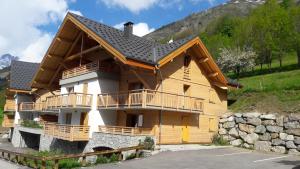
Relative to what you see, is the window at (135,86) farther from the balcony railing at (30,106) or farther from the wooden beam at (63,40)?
the balcony railing at (30,106)

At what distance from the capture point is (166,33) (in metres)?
195

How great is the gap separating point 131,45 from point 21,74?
26.9m

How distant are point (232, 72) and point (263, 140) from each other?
32474mm

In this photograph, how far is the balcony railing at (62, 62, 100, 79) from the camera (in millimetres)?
27097

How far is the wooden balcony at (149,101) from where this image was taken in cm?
2234

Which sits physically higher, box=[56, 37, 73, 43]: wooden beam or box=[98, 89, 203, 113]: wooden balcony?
box=[56, 37, 73, 43]: wooden beam

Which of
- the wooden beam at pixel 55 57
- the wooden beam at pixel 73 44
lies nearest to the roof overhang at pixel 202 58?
the wooden beam at pixel 73 44

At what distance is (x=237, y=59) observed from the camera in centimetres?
4925

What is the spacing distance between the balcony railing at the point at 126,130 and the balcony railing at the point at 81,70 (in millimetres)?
4625

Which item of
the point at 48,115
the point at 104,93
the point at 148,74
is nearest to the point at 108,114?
the point at 104,93

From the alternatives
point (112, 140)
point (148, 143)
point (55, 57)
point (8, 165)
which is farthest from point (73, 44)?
point (148, 143)

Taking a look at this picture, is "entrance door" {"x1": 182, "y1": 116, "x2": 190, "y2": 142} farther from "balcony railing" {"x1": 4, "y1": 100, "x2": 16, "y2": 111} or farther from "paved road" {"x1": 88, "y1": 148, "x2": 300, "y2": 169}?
"balcony railing" {"x1": 4, "y1": 100, "x2": 16, "y2": 111}

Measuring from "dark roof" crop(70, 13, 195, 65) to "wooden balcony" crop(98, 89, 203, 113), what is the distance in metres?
2.25

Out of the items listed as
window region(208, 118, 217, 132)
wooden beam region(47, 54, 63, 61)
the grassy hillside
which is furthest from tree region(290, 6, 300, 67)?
wooden beam region(47, 54, 63, 61)
